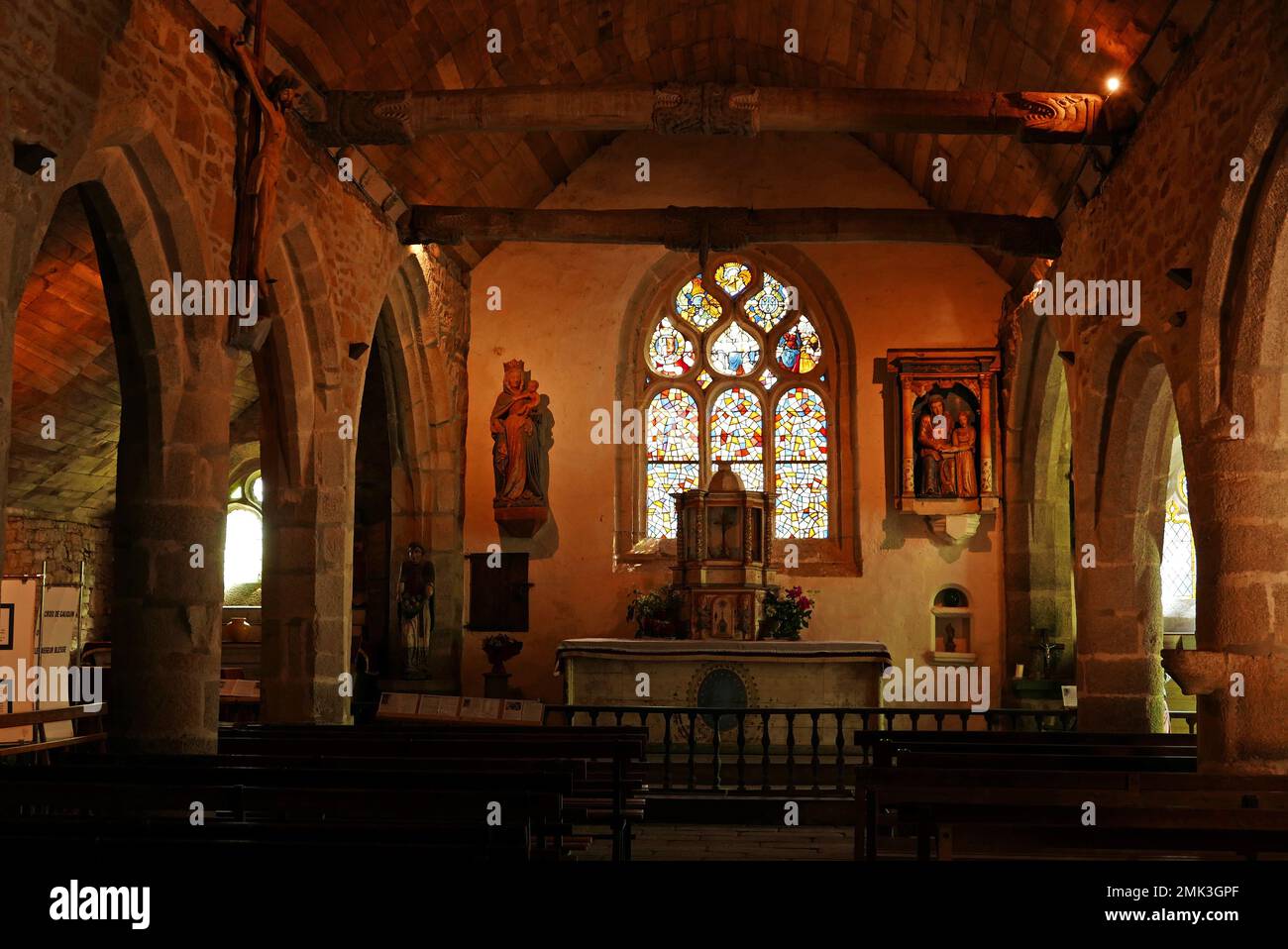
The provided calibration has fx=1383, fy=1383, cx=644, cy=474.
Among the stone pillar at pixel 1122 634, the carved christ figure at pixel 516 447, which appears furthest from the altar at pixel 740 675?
the carved christ figure at pixel 516 447

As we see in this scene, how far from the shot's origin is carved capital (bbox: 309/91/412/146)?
9633mm

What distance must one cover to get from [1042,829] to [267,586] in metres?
7.20

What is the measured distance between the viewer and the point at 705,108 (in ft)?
31.7

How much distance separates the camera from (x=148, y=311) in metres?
7.83

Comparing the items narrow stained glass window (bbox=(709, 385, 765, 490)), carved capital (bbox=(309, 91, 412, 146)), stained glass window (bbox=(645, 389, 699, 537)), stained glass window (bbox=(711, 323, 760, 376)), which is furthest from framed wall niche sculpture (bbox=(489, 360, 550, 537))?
carved capital (bbox=(309, 91, 412, 146))

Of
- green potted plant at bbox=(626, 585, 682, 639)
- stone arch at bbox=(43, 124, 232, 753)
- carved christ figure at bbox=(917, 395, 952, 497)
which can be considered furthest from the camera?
carved christ figure at bbox=(917, 395, 952, 497)

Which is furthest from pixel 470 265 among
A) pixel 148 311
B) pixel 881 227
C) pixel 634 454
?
pixel 148 311

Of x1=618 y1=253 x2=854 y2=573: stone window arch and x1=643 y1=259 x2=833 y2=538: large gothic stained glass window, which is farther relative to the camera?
x1=643 y1=259 x2=833 y2=538: large gothic stained glass window

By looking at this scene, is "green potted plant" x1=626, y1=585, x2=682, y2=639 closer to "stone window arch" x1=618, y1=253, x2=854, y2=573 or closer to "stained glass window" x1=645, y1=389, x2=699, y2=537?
"stone window arch" x1=618, y1=253, x2=854, y2=573

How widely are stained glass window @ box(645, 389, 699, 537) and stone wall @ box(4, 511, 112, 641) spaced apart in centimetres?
578

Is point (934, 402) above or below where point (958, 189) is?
below

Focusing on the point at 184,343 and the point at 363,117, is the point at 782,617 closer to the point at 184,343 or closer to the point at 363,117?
the point at 363,117

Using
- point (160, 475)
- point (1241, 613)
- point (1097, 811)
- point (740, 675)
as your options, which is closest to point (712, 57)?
point (740, 675)
